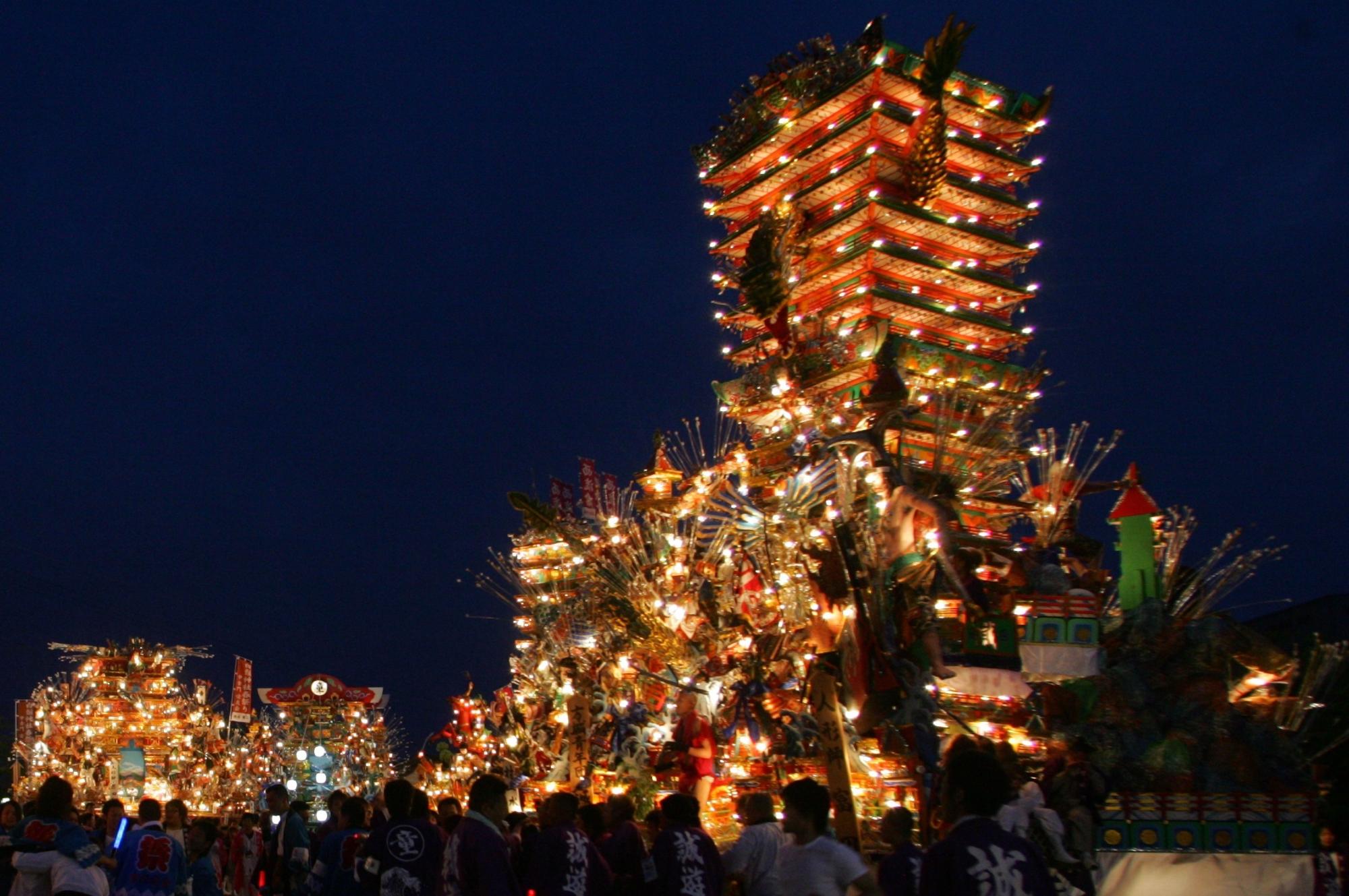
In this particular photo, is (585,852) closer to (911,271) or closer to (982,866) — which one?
(982,866)

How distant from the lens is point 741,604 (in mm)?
14125

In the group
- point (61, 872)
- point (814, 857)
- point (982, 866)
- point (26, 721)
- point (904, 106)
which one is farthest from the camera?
point (26, 721)

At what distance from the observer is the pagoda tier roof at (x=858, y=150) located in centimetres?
1723

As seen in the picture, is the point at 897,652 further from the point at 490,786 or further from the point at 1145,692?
the point at 490,786

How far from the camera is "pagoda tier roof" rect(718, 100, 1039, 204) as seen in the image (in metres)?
17.2

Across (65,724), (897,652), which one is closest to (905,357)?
(897,652)

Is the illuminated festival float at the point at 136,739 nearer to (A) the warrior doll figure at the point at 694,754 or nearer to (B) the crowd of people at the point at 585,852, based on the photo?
(A) the warrior doll figure at the point at 694,754

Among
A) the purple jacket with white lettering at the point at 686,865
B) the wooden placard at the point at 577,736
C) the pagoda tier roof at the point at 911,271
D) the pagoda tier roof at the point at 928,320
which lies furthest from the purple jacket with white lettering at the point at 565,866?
the pagoda tier roof at the point at 911,271

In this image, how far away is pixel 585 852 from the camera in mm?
6199

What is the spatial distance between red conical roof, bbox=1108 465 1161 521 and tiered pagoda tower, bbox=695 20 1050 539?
5.94 feet

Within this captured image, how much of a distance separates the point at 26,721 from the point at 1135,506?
45.3 meters

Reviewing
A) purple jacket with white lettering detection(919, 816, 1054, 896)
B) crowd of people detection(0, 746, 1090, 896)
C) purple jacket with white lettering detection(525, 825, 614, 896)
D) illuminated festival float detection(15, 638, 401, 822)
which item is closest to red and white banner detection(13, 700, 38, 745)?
illuminated festival float detection(15, 638, 401, 822)

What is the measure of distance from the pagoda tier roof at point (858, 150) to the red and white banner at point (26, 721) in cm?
3808

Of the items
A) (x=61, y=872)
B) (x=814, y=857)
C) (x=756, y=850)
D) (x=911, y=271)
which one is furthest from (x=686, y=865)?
(x=911, y=271)
